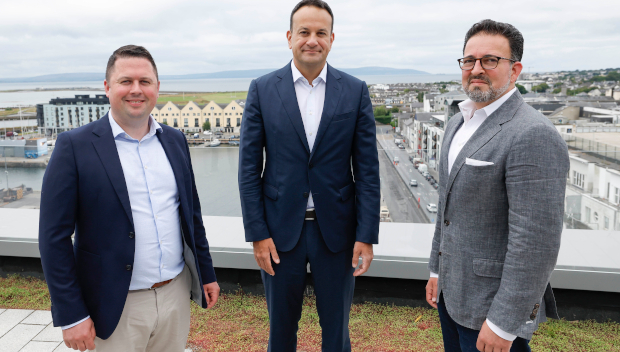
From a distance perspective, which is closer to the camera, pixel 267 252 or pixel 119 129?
pixel 119 129

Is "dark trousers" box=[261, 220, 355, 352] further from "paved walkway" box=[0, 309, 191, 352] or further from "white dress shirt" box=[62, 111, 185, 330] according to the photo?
"paved walkway" box=[0, 309, 191, 352]

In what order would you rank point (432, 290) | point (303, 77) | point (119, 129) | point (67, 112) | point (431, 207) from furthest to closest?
point (67, 112) < point (431, 207) < point (303, 77) < point (432, 290) < point (119, 129)

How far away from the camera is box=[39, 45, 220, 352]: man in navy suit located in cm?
145

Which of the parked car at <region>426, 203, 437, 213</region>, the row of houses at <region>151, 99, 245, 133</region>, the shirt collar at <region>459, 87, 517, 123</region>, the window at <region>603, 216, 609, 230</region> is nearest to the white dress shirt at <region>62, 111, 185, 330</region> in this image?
the shirt collar at <region>459, 87, 517, 123</region>

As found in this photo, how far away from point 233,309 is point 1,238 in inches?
77.8

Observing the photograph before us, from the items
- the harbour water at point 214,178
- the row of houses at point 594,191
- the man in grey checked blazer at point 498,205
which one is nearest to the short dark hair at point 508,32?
the man in grey checked blazer at point 498,205

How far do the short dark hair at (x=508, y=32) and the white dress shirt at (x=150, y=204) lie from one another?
1.21 m

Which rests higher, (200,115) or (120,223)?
(200,115)

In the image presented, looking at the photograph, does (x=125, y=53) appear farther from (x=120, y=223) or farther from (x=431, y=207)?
(x=431, y=207)

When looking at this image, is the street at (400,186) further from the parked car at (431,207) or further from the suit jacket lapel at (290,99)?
the suit jacket lapel at (290,99)

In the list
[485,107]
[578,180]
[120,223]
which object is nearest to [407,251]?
[578,180]

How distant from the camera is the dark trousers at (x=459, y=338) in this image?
1.42 m

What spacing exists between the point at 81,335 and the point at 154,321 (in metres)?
0.25

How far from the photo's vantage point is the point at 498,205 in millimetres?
1361
